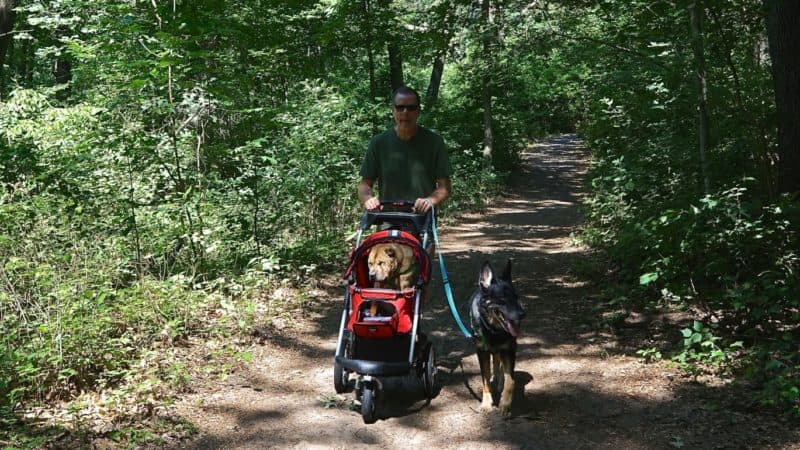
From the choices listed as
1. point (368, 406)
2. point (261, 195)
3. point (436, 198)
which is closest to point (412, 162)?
point (436, 198)

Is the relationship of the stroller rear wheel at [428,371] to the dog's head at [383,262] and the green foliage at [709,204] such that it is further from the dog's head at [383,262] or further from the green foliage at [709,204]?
the green foliage at [709,204]

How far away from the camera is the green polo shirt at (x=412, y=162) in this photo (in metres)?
5.11

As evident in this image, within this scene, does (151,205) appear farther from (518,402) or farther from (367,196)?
(518,402)

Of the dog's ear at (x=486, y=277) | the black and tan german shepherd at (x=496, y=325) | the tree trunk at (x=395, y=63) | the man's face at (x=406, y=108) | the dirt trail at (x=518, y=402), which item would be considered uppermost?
the tree trunk at (x=395, y=63)

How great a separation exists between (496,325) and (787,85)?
14.6 ft

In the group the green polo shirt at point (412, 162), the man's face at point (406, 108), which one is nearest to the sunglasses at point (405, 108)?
the man's face at point (406, 108)

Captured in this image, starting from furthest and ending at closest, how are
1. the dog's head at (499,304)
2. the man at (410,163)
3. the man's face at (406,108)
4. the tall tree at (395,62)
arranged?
the tall tree at (395,62)
the man at (410,163)
the man's face at (406,108)
the dog's head at (499,304)

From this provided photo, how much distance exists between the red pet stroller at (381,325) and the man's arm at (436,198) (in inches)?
3.2

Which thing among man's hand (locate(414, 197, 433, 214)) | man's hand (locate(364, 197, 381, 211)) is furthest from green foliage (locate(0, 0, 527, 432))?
man's hand (locate(414, 197, 433, 214))

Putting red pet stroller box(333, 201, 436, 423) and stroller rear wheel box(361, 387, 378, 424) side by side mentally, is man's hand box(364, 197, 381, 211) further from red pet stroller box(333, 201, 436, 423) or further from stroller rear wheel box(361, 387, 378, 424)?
stroller rear wheel box(361, 387, 378, 424)

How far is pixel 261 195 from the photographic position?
8992 millimetres

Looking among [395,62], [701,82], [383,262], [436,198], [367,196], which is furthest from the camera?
[395,62]

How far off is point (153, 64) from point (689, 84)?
6.40 meters

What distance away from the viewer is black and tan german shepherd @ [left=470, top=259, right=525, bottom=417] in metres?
4.18
